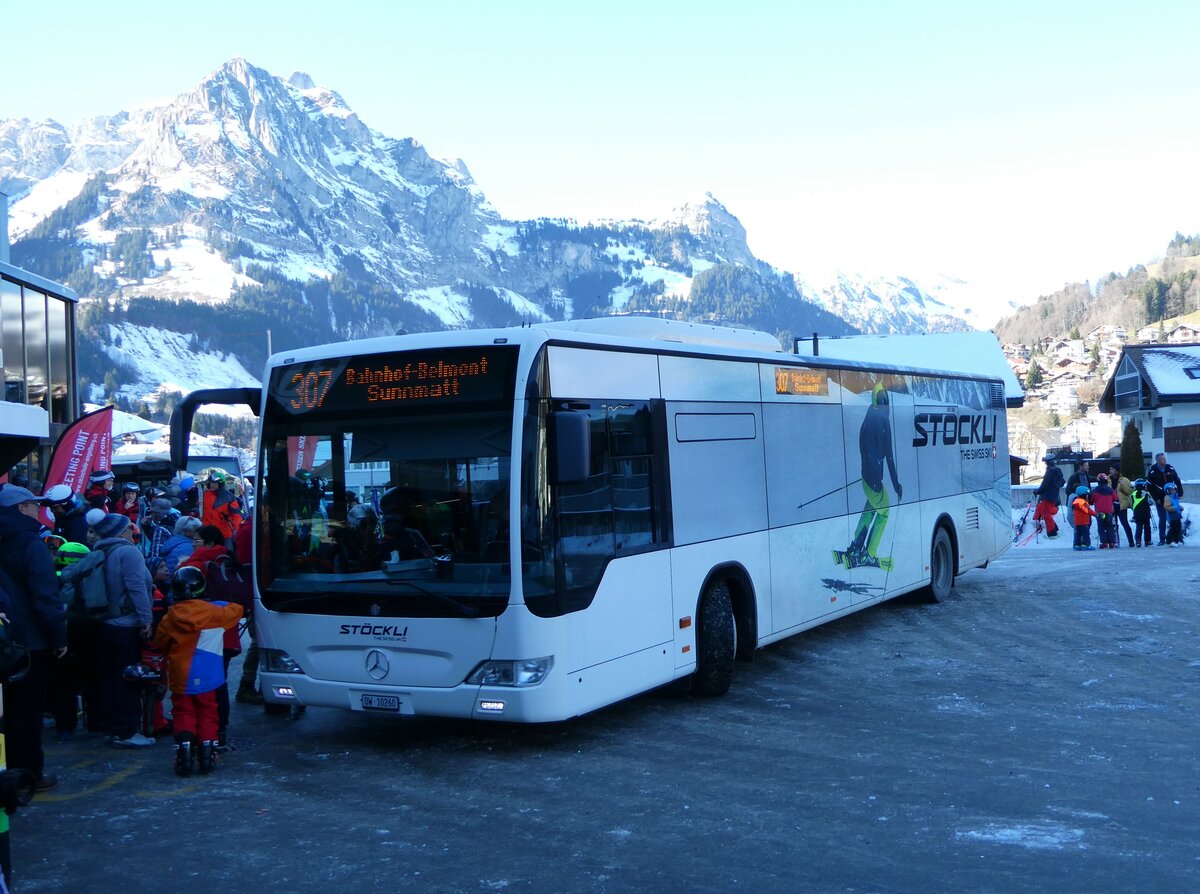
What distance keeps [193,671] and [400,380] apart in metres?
2.25

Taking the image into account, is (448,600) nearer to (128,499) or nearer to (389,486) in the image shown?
(389,486)

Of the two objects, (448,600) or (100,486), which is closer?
(448,600)

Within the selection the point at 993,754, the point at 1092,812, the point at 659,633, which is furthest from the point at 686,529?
the point at 1092,812

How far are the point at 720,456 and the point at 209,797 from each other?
4702 mm

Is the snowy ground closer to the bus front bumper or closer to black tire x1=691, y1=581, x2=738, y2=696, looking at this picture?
black tire x1=691, y1=581, x2=738, y2=696

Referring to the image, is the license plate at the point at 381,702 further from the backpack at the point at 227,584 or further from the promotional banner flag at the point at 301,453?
the promotional banner flag at the point at 301,453

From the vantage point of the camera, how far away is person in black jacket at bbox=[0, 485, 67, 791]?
24.0 ft

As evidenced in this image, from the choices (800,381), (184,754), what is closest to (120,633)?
(184,754)

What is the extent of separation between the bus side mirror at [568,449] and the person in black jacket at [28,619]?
3074 mm

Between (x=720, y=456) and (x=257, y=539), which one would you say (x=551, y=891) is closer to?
(x=257, y=539)

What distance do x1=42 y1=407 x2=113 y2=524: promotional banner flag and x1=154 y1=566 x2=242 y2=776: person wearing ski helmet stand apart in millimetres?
11295

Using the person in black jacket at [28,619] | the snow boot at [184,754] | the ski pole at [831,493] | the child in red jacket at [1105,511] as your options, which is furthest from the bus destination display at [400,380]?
the child in red jacket at [1105,511]

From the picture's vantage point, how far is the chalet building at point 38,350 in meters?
30.4

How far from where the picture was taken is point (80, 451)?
18562mm
